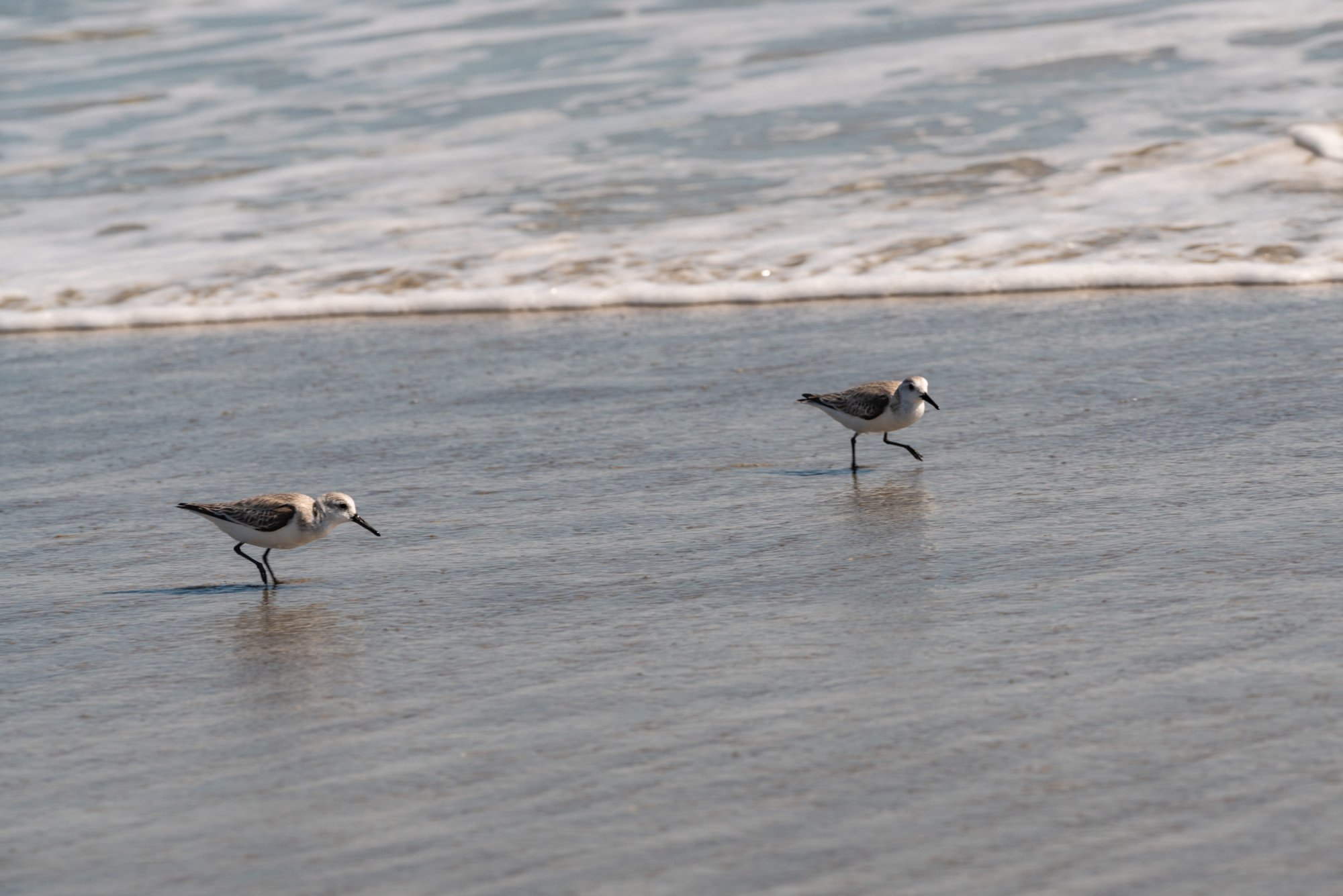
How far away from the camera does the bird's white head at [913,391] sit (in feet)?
22.1

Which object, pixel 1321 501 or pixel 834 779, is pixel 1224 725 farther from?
pixel 1321 501

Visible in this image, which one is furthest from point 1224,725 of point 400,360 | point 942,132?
point 942,132

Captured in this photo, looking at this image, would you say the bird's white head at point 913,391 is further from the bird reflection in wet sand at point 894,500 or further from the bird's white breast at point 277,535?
the bird's white breast at point 277,535

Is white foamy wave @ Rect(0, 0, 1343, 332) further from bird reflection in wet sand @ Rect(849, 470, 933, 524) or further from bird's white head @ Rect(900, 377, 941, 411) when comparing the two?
bird reflection in wet sand @ Rect(849, 470, 933, 524)

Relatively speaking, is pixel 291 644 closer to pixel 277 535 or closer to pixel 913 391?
pixel 277 535

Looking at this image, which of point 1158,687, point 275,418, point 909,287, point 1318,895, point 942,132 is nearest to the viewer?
point 1318,895

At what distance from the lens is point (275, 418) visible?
8.13m

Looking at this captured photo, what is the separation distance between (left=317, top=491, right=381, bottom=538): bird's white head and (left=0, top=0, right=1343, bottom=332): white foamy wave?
4.63 metres

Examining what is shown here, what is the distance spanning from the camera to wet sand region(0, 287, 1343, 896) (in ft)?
11.8

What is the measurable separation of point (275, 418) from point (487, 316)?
235 cm

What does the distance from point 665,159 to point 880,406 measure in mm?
7394

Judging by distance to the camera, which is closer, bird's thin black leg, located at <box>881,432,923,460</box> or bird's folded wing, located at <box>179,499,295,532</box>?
bird's folded wing, located at <box>179,499,295,532</box>

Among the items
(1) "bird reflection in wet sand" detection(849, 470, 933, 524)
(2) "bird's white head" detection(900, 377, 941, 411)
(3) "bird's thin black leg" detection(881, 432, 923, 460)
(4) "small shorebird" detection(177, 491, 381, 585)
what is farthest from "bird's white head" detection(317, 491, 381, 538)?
(3) "bird's thin black leg" detection(881, 432, 923, 460)

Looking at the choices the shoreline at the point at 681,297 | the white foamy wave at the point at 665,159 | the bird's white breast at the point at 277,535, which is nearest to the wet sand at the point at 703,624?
the bird's white breast at the point at 277,535
